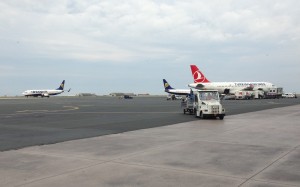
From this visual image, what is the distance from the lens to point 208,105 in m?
26.3

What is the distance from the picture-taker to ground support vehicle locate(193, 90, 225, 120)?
1034 inches

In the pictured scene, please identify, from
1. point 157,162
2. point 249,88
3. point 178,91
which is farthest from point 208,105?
point 178,91

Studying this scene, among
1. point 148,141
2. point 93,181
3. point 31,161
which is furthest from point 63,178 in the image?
point 148,141

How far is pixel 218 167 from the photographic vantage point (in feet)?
30.7

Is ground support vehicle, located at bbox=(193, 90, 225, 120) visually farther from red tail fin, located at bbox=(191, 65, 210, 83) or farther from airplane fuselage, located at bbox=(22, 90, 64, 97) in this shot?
airplane fuselage, located at bbox=(22, 90, 64, 97)

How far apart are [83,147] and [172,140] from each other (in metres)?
3.97

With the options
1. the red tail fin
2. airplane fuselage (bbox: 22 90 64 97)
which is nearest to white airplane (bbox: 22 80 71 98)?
airplane fuselage (bbox: 22 90 64 97)

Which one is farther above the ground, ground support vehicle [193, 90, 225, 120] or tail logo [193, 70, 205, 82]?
tail logo [193, 70, 205, 82]

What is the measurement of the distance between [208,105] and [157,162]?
16.9 metres

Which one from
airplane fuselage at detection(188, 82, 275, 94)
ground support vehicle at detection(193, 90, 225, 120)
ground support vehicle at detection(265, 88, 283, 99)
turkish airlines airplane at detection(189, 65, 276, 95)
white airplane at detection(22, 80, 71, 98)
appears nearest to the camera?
ground support vehicle at detection(193, 90, 225, 120)

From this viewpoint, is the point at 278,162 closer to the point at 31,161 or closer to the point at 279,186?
the point at 279,186

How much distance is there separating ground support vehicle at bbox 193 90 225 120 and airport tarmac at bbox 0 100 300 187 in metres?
10.9

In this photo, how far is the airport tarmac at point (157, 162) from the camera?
26.0 feet

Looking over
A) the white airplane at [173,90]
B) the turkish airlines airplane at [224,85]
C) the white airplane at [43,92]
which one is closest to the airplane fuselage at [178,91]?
the white airplane at [173,90]
